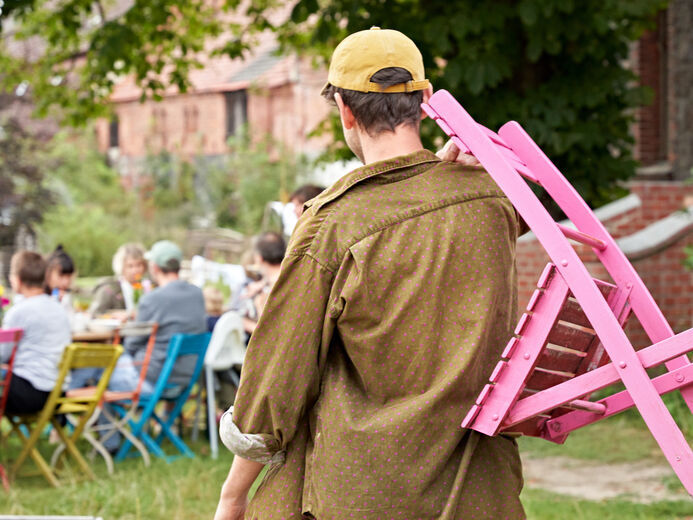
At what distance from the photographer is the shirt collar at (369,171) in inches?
87.6

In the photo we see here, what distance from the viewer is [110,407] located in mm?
7789

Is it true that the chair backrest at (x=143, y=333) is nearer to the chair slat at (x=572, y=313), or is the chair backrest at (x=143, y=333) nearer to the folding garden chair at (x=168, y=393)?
the folding garden chair at (x=168, y=393)

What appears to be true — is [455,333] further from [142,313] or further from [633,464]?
[142,313]

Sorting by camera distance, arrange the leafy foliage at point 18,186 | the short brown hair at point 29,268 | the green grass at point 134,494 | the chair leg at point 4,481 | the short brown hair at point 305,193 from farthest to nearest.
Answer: the leafy foliage at point 18,186 < the short brown hair at point 29,268 < the short brown hair at point 305,193 < the chair leg at point 4,481 < the green grass at point 134,494

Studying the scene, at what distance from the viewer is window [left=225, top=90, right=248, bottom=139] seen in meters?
29.0

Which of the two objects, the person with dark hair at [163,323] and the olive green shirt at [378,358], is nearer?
the olive green shirt at [378,358]

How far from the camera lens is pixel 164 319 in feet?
25.2

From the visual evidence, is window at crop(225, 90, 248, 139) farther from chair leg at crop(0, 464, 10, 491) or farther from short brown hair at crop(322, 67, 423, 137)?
short brown hair at crop(322, 67, 423, 137)

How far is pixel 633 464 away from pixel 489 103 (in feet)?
10.6

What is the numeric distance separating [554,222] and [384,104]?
0.46m

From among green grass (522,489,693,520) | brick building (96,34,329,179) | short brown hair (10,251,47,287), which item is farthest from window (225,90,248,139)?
green grass (522,489,693,520)

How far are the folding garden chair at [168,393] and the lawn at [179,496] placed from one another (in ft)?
0.52

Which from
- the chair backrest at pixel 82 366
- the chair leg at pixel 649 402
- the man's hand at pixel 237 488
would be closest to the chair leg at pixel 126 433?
the chair backrest at pixel 82 366

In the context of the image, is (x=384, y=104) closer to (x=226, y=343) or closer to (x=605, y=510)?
(x=605, y=510)
